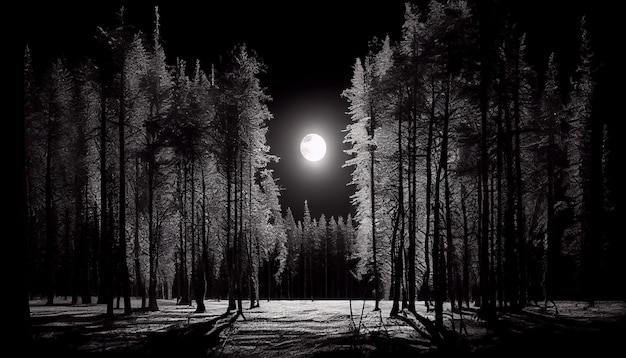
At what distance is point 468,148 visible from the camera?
824 inches

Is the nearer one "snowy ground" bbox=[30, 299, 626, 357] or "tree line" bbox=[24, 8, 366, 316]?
"snowy ground" bbox=[30, 299, 626, 357]

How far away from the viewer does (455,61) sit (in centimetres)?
1495

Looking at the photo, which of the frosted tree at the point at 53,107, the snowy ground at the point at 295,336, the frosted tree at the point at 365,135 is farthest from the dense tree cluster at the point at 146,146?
the frosted tree at the point at 365,135

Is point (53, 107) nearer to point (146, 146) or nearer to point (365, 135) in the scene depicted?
point (146, 146)

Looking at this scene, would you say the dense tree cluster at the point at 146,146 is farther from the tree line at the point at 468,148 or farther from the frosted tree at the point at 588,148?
the frosted tree at the point at 588,148

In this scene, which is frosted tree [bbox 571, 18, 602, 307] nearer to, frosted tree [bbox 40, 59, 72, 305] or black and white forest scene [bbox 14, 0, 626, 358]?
black and white forest scene [bbox 14, 0, 626, 358]

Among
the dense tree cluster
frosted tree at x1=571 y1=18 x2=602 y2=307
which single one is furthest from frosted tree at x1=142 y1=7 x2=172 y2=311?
frosted tree at x1=571 y1=18 x2=602 y2=307

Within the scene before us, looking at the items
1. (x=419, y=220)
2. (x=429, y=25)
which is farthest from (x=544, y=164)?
(x=429, y=25)

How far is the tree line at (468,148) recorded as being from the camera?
15.6 metres

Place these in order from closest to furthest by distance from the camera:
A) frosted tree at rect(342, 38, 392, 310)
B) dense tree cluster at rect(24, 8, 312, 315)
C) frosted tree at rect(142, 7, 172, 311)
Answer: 1. dense tree cluster at rect(24, 8, 312, 315)
2. frosted tree at rect(142, 7, 172, 311)
3. frosted tree at rect(342, 38, 392, 310)

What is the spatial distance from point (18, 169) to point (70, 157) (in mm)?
28463

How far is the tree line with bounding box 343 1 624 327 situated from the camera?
15.6 metres

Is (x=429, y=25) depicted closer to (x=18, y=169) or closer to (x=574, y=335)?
(x=574, y=335)

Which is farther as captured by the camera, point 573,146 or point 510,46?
point 573,146
